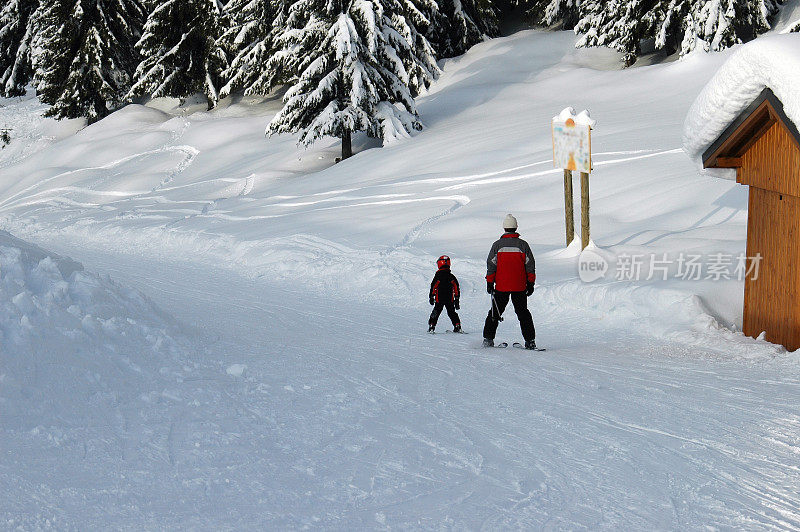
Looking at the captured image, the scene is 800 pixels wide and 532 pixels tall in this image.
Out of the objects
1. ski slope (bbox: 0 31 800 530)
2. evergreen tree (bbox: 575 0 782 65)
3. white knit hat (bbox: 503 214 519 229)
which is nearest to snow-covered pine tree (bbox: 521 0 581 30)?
evergreen tree (bbox: 575 0 782 65)

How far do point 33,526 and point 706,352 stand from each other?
645 centimetres

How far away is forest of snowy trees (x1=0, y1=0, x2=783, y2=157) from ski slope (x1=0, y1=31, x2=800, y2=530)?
14.9ft

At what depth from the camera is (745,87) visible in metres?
7.43

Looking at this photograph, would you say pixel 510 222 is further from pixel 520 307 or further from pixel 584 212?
pixel 584 212

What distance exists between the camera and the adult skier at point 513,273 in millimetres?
8219

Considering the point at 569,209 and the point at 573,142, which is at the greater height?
the point at 573,142

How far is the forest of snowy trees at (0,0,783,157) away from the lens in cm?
2209

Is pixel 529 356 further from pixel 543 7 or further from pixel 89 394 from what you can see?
pixel 543 7

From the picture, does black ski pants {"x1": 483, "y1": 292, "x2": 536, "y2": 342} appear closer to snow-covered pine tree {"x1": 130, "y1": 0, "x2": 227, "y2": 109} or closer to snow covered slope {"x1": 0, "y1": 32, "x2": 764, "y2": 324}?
snow covered slope {"x1": 0, "y1": 32, "x2": 764, "y2": 324}

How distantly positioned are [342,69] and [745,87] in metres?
15.8

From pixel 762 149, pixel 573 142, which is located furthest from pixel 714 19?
pixel 762 149

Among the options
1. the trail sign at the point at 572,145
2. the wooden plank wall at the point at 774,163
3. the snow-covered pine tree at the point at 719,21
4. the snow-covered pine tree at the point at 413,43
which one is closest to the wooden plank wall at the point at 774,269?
the wooden plank wall at the point at 774,163

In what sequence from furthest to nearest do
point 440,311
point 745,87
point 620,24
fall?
1. point 620,24
2. point 440,311
3. point 745,87

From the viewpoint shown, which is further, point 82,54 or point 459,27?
point 459,27
